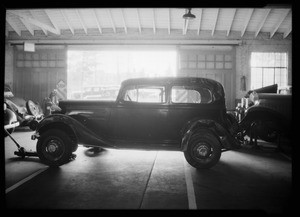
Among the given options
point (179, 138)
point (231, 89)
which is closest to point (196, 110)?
point (179, 138)

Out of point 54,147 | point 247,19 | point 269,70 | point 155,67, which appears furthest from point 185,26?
point 54,147

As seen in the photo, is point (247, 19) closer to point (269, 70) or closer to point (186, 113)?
point (269, 70)

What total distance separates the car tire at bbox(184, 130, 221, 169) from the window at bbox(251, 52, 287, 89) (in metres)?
9.25

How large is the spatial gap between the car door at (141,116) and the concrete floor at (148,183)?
0.57 metres

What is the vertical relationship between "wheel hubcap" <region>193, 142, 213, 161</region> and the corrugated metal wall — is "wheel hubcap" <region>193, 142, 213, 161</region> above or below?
below

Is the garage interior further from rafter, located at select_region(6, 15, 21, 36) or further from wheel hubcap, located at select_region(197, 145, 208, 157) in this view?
wheel hubcap, located at select_region(197, 145, 208, 157)

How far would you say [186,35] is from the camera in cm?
1265

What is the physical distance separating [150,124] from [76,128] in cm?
144

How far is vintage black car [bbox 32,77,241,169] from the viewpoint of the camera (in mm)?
4559

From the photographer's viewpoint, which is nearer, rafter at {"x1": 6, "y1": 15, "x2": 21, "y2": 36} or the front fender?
the front fender

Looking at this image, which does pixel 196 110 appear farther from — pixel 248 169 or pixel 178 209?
pixel 178 209

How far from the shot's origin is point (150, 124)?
4.93m

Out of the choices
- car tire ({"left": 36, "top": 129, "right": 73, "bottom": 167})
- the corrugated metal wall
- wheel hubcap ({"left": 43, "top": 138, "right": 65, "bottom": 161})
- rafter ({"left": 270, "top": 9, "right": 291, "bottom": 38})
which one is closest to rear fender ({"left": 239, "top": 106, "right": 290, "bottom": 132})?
car tire ({"left": 36, "top": 129, "right": 73, "bottom": 167})
